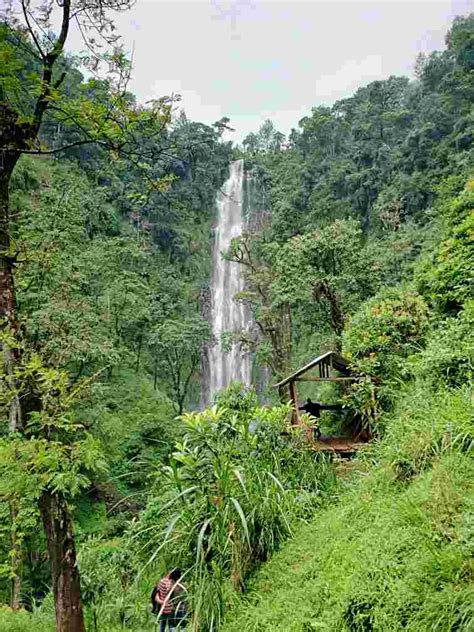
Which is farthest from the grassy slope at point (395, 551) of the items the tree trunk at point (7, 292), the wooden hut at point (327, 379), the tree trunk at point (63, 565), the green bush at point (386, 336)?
the wooden hut at point (327, 379)

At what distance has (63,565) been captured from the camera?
309cm

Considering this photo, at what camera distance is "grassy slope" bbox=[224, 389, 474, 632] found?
162 centimetres

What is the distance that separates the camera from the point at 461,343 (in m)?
3.93

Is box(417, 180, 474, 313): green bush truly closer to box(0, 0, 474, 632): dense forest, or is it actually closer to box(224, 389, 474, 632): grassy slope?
box(0, 0, 474, 632): dense forest

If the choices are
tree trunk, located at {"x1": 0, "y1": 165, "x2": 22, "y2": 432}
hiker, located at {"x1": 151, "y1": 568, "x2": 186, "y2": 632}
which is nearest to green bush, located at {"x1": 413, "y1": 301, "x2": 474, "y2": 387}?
hiker, located at {"x1": 151, "y1": 568, "x2": 186, "y2": 632}

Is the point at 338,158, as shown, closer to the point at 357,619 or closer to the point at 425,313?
the point at 425,313

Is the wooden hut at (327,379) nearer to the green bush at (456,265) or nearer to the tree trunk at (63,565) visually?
the green bush at (456,265)

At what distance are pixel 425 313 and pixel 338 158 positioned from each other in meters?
23.5

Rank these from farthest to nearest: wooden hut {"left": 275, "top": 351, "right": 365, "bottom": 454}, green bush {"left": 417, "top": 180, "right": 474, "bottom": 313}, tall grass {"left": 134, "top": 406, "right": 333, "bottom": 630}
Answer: wooden hut {"left": 275, "top": 351, "right": 365, "bottom": 454} → green bush {"left": 417, "top": 180, "right": 474, "bottom": 313} → tall grass {"left": 134, "top": 406, "right": 333, "bottom": 630}

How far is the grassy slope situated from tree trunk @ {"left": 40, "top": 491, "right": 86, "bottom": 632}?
1.36 metres

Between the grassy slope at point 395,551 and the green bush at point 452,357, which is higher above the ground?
the green bush at point 452,357

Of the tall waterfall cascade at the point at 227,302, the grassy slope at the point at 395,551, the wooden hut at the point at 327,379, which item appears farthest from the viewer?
the tall waterfall cascade at the point at 227,302

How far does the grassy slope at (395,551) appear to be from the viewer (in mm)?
1616

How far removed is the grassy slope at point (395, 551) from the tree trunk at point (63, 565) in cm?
136
